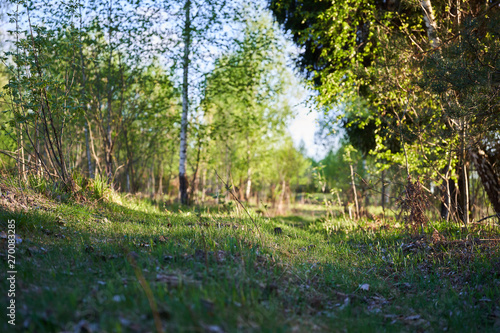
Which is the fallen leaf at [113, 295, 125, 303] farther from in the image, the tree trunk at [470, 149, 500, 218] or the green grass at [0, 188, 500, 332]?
the tree trunk at [470, 149, 500, 218]

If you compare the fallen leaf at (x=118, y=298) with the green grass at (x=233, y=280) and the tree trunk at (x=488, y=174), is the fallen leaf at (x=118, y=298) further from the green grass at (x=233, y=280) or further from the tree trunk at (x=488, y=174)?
the tree trunk at (x=488, y=174)

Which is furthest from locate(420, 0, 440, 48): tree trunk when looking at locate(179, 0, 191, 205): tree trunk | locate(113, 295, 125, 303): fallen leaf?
locate(113, 295, 125, 303): fallen leaf

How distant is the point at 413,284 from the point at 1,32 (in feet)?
38.2

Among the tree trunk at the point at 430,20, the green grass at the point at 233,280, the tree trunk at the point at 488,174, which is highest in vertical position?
the tree trunk at the point at 430,20

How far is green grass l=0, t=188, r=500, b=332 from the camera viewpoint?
7.91 feet

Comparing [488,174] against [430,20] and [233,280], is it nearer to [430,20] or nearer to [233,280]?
[430,20]

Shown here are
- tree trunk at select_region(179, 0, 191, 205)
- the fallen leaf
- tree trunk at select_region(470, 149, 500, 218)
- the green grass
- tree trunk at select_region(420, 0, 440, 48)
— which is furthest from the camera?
tree trunk at select_region(179, 0, 191, 205)

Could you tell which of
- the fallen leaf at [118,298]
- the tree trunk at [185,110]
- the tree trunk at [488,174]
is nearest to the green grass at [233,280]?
the fallen leaf at [118,298]

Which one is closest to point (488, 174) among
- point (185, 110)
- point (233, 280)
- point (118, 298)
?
point (233, 280)

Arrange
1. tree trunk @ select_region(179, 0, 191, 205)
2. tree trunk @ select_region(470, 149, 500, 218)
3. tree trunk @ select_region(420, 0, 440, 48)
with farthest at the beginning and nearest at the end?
tree trunk @ select_region(179, 0, 191, 205) → tree trunk @ select_region(470, 149, 500, 218) → tree trunk @ select_region(420, 0, 440, 48)

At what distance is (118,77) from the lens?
10133mm

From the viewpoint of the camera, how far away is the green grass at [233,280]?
2412 millimetres

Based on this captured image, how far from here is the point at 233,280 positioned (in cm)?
309

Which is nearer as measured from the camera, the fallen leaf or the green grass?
the green grass
